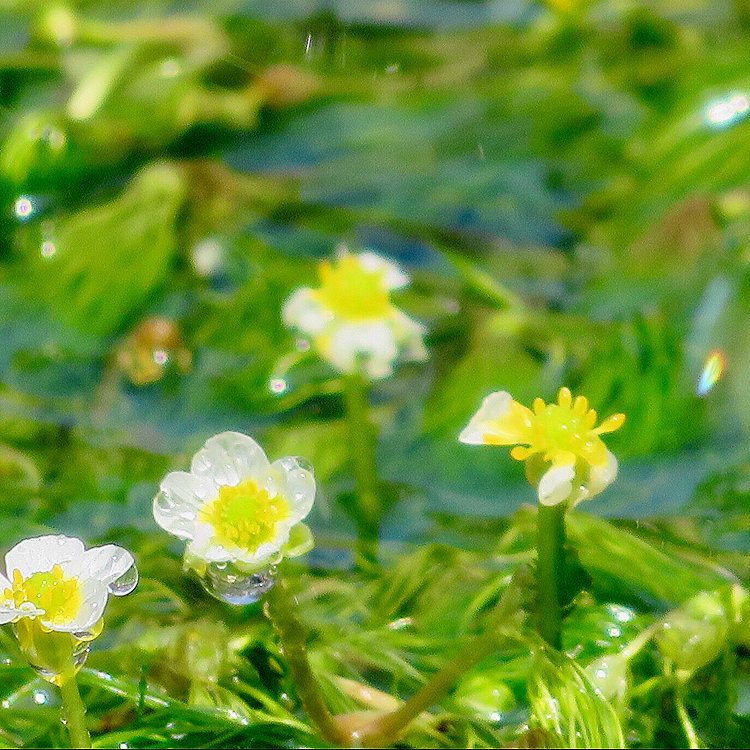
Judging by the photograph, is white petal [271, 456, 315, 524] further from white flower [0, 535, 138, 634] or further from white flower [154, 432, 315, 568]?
white flower [0, 535, 138, 634]

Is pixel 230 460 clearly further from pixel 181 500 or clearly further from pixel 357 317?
pixel 357 317

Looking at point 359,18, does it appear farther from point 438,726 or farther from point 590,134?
point 438,726

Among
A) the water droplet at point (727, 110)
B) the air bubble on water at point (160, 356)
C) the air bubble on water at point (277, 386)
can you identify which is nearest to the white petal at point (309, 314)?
the air bubble on water at point (277, 386)

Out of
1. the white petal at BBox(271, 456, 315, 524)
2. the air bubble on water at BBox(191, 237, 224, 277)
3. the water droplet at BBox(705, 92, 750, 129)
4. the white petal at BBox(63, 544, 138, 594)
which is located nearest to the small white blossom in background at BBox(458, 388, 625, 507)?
the white petal at BBox(271, 456, 315, 524)

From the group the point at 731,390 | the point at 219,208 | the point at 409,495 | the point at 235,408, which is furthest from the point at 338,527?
the point at 219,208

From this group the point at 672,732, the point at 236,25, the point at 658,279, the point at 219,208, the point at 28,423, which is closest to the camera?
the point at 672,732
